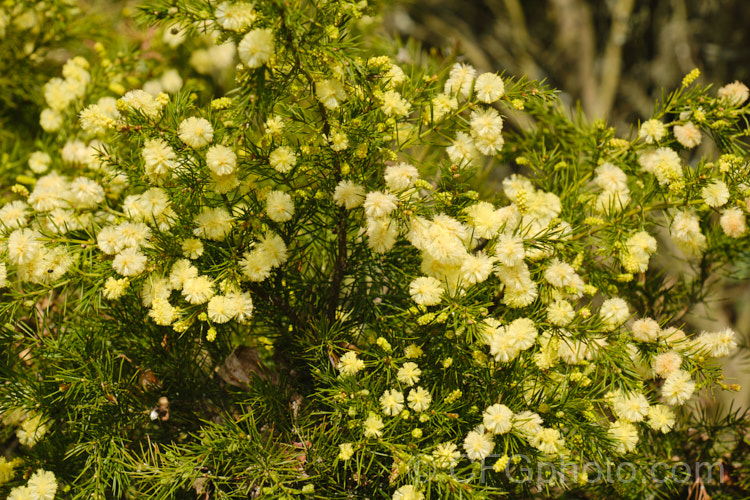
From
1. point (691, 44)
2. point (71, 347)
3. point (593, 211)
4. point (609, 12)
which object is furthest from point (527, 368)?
point (609, 12)

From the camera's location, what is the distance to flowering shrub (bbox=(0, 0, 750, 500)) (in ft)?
1.55

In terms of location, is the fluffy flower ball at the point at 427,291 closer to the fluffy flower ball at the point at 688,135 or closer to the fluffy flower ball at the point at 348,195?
the fluffy flower ball at the point at 348,195

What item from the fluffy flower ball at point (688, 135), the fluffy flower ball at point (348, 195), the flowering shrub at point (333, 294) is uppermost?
the fluffy flower ball at point (688, 135)

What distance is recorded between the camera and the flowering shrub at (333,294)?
47 centimetres

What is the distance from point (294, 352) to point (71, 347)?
9.0 inches

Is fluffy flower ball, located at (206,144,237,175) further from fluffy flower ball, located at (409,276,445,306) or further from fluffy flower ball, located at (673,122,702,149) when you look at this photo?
fluffy flower ball, located at (673,122,702,149)

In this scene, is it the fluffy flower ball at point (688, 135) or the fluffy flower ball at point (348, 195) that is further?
the fluffy flower ball at point (688, 135)

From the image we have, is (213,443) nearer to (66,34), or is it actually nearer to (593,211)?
(593,211)

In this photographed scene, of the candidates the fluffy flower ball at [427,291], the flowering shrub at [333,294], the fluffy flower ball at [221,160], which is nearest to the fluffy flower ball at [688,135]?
the flowering shrub at [333,294]

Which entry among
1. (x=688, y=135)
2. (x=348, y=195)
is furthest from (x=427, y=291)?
(x=688, y=135)

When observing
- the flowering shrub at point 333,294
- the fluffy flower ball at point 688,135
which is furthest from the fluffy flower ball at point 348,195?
the fluffy flower ball at point 688,135

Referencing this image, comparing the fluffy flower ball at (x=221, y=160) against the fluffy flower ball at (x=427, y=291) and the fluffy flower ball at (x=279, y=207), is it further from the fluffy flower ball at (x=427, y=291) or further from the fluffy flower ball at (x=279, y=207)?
the fluffy flower ball at (x=427, y=291)

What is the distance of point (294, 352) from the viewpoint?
0.57 metres

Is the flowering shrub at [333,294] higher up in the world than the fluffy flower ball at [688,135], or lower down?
lower down
